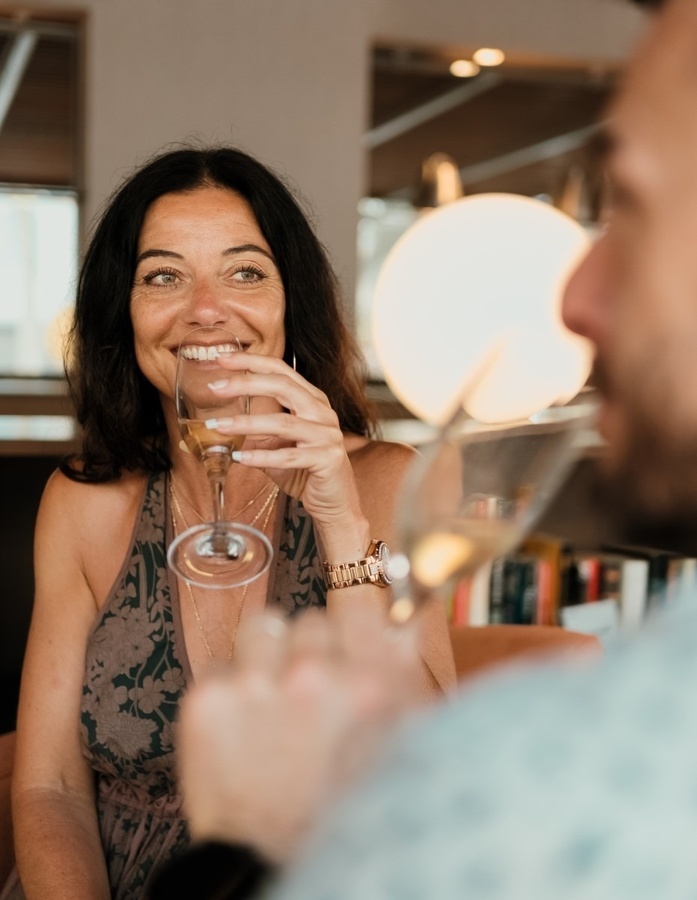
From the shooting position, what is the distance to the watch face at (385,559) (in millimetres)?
1552

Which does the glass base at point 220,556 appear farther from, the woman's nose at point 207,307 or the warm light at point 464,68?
the warm light at point 464,68

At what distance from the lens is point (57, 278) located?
545 centimetres

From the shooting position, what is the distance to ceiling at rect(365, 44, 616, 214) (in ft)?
15.2

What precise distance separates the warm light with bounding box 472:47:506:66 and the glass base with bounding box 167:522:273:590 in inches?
130

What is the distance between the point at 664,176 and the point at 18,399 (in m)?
4.14

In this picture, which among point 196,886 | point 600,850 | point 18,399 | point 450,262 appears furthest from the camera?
point 18,399

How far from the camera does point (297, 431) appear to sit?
1508 millimetres

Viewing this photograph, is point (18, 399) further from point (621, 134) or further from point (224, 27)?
point (621, 134)

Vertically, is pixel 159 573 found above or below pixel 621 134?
below

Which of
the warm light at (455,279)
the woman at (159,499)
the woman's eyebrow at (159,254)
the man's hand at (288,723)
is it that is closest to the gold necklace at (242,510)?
the woman at (159,499)

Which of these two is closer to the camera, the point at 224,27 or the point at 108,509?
the point at 108,509

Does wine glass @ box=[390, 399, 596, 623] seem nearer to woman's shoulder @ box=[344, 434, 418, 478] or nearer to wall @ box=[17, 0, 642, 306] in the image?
woman's shoulder @ box=[344, 434, 418, 478]

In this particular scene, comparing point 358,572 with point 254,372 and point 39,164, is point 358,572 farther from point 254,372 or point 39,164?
point 39,164

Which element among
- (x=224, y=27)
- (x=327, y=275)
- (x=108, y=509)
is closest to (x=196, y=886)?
(x=108, y=509)
